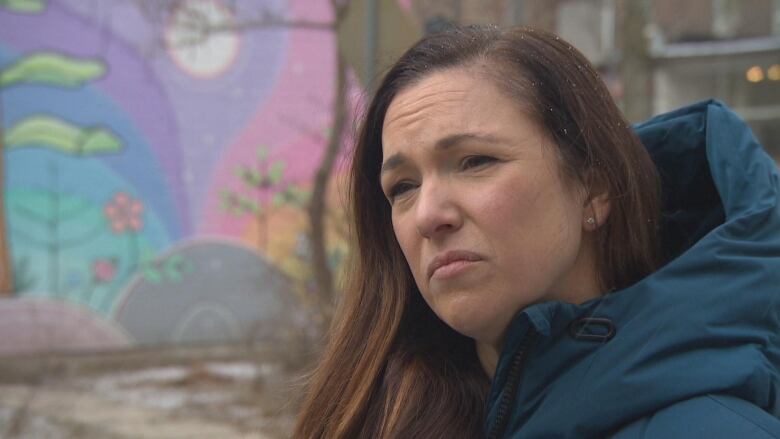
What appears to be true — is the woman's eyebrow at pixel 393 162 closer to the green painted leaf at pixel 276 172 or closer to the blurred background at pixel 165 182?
the blurred background at pixel 165 182

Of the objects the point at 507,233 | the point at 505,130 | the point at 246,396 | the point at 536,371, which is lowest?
the point at 246,396

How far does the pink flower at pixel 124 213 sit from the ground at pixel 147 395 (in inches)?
60.6

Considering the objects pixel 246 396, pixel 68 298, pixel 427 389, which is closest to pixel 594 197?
pixel 427 389

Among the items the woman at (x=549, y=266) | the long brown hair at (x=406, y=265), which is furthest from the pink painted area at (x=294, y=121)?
the woman at (x=549, y=266)

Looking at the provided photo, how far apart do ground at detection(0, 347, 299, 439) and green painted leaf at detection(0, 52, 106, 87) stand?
3.15m

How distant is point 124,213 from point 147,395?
2857 mm

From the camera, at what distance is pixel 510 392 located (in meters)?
1.39

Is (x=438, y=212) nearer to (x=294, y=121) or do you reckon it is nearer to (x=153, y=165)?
(x=153, y=165)

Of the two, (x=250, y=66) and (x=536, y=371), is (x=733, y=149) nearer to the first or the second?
(x=536, y=371)

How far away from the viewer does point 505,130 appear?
55.2 inches

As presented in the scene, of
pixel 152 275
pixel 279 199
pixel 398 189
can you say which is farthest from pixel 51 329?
pixel 398 189

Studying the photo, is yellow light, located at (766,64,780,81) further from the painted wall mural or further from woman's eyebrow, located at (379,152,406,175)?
woman's eyebrow, located at (379,152,406,175)

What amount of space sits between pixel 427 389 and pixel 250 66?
9.45 m

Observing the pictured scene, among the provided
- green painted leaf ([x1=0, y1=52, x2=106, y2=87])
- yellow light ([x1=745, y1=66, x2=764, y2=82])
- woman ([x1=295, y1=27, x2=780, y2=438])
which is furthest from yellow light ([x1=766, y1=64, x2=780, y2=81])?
woman ([x1=295, y1=27, x2=780, y2=438])
